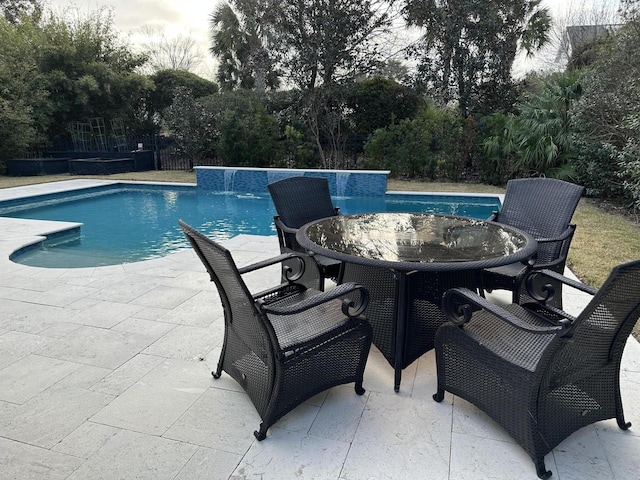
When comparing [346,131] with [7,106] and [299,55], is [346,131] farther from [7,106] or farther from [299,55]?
[7,106]

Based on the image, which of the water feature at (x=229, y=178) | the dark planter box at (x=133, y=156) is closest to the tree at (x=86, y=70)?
the dark planter box at (x=133, y=156)

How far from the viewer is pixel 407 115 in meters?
13.9

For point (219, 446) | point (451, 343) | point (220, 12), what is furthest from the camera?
point (220, 12)

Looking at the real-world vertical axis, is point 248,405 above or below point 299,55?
below

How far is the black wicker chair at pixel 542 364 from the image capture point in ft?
5.29

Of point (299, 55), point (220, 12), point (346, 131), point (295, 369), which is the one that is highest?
point (220, 12)

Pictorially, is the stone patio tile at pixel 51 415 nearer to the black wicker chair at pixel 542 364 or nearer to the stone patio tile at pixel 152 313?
the stone patio tile at pixel 152 313

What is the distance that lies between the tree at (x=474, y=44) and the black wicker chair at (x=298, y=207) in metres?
10.3

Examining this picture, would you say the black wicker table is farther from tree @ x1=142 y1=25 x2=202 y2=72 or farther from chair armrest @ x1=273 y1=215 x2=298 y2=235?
tree @ x1=142 y1=25 x2=202 y2=72

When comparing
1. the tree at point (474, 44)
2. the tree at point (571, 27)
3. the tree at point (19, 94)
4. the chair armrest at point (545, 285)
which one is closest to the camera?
the chair armrest at point (545, 285)

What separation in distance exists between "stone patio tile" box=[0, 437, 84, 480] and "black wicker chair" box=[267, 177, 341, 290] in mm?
1759

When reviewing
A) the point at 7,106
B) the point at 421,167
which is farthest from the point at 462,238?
the point at 7,106

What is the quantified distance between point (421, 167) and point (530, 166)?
2963mm

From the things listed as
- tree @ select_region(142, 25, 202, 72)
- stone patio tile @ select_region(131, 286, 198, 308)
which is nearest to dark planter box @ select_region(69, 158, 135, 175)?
stone patio tile @ select_region(131, 286, 198, 308)
